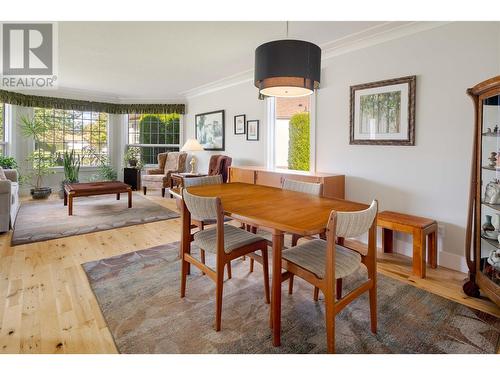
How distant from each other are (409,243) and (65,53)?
15.7 ft

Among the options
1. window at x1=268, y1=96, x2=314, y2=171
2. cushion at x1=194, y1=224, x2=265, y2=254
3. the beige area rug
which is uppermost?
window at x1=268, y1=96, x2=314, y2=171

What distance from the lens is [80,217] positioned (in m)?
4.46

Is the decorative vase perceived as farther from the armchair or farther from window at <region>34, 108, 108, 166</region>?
window at <region>34, 108, 108, 166</region>

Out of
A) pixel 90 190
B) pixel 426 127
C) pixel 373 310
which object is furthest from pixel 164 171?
pixel 373 310

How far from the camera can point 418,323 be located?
1.87 m

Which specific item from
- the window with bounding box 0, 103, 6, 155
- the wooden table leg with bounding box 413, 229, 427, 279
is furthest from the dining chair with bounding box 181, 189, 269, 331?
the window with bounding box 0, 103, 6, 155

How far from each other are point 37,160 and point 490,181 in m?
7.34

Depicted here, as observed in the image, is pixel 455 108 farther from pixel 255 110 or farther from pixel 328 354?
pixel 255 110

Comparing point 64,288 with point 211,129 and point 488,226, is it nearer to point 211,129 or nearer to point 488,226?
point 488,226

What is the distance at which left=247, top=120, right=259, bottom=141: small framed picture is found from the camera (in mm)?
5027

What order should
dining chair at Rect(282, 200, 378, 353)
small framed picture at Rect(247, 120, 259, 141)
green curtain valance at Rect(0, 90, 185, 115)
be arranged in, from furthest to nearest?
1. green curtain valance at Rect(0, 90, 185, 115)
2. small framed picture at Rect(247, 120, 259, 141)
3. dining chair at Rect(282, 200, 378, 353)

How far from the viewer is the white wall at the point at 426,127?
2.59 m

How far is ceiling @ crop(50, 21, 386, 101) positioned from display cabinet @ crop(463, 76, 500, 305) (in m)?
1.41

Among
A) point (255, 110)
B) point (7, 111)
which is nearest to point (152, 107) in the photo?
point (7, 111)
